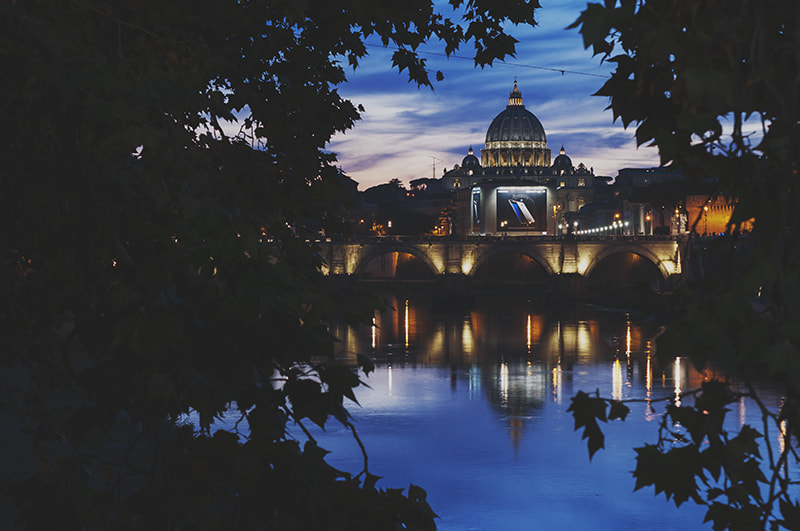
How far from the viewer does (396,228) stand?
361ft

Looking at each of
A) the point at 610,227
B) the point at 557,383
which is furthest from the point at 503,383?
the point at 610,227

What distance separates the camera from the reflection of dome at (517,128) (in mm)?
171750

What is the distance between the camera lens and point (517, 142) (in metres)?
172

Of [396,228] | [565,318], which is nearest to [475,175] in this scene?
[396,228]

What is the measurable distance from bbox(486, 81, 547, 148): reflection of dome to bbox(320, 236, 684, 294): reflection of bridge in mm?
107036

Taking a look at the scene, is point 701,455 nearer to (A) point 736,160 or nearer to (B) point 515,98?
(A) point 736,160

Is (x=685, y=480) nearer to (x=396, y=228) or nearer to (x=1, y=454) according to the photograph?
(x=1, y=454)

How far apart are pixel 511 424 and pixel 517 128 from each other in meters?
154

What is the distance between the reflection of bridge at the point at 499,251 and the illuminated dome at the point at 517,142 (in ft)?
344

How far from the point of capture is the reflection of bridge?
215 ft

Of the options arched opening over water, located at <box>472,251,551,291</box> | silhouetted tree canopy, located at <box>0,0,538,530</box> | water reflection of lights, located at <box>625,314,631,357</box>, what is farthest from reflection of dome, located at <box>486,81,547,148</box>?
silhouetted tree canopy, located at <box>0,0,538,530</box>

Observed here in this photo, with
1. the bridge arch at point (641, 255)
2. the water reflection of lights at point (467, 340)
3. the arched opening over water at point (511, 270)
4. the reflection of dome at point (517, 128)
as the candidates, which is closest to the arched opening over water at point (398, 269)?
the arched opening over water at point (511, 270)

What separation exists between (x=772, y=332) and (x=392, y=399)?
943 inches

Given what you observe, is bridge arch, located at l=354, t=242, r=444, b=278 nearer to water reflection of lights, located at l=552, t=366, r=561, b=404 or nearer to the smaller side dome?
water reflection of lights, located at l=552, t=366, r=561, b=404
